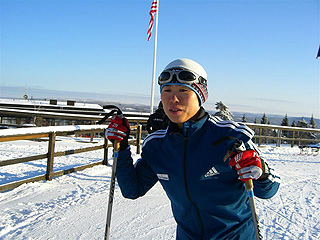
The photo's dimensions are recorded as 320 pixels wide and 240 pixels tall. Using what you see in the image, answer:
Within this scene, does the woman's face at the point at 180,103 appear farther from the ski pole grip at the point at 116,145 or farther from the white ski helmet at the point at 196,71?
the ski pole grip at the point at 116,145

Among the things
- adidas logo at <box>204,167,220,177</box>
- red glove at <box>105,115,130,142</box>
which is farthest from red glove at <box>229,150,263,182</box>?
red glove at <box>105,115,130,142</box>

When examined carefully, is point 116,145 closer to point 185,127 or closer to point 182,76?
point 185,127

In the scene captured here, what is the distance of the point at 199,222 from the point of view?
162 centimetres

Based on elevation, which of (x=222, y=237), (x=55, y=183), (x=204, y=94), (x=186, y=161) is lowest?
(x=55, y=183)

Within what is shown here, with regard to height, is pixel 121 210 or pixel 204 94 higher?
pixel 204 94

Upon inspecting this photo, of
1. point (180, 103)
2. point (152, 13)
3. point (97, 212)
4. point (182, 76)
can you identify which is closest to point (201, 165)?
point (180, 103)

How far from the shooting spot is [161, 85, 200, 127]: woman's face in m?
1.65

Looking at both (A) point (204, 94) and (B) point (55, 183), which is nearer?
(A) point (204, 94)

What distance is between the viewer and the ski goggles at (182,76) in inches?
66.2

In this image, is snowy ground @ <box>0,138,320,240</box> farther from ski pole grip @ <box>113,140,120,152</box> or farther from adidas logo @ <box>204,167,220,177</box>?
adidas logo @ <box>204,167,220,177</box>

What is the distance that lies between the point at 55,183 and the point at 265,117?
201 feet

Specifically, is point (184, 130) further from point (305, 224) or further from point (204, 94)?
point (305, 224)

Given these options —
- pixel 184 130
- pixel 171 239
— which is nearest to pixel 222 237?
pixel 184 130

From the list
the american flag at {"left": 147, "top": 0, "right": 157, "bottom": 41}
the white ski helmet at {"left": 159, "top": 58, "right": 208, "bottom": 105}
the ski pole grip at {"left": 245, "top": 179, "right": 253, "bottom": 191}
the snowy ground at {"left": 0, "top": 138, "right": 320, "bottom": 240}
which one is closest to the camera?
the ski pole grip at {"left": 245, "top": 179, "right": 253, "bottom": 191}
